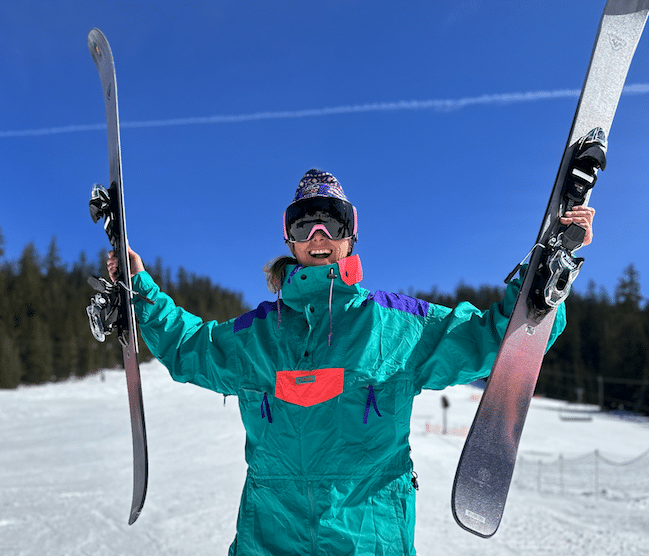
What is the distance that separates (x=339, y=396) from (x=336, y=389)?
3cm

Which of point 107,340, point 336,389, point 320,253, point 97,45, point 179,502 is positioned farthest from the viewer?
point 107,340

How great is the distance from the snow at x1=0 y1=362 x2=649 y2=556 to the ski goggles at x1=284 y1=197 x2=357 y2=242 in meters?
4.82

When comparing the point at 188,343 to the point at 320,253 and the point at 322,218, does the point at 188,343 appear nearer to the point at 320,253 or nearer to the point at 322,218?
the point at 320,253

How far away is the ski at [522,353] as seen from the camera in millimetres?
1776

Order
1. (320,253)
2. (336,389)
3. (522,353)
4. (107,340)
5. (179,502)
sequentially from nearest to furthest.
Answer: (336,389)
(522,353)
(320,253)
(179,502)
(107,340)

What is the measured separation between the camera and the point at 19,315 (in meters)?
38.7

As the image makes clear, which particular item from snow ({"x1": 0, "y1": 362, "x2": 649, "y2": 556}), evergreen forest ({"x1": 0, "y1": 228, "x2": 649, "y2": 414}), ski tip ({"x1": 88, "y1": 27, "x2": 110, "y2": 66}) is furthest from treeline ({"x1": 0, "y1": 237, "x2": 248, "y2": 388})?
ski tip ({"x1": 88, "y1": 27, "x2": 110, "y2": 66})

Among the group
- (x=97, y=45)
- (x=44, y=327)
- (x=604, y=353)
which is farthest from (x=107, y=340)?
(x=604, y=353)

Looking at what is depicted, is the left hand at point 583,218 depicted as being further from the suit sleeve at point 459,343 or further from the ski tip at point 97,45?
the ski tip at point 97,45

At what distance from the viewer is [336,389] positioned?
1721mm

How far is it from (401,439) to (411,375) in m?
0.25

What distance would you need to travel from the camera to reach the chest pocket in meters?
1.72

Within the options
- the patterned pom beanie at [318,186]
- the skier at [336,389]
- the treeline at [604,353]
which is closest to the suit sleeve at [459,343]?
the skier at [336,389]

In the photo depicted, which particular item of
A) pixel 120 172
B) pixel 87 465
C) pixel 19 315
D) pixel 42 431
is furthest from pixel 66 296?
pixel 120 172
